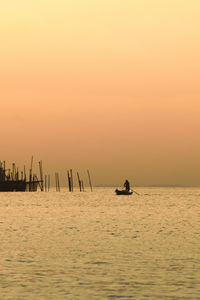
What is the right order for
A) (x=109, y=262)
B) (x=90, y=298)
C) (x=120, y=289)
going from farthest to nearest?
(x=109, y=262) → (x=120, y=289) → (x=90, y=298)

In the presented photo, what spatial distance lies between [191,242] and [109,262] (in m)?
14.3

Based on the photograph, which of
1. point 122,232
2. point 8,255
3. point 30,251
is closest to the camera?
point 8,255

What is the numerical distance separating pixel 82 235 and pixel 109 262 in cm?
2018

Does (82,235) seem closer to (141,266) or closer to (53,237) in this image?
(53,237)

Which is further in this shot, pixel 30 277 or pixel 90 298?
pixel 30 277

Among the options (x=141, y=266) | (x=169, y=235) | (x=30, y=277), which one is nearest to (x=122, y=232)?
(x=169, y=235)

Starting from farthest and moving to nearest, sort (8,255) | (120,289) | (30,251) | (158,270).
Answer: (30,251) < (8,255) < (158,270) < (120,289)

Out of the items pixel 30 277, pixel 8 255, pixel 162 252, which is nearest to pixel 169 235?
pixel 162 252

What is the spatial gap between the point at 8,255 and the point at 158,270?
1081cm

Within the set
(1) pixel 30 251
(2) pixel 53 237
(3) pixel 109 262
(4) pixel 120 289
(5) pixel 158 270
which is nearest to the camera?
(4) pixel 120 289

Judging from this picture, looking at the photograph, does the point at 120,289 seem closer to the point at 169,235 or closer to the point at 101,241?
the point at 101,241

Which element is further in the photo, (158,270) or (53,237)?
(53,237)

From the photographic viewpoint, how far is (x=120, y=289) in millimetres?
25719

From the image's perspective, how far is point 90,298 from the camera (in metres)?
23.8
